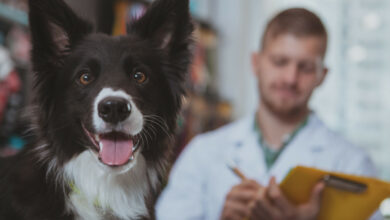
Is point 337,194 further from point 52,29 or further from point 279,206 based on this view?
point 52,29

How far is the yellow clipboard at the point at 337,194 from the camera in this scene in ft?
5.04

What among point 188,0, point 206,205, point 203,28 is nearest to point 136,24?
point 188,0

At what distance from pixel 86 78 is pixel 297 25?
1.14 metres

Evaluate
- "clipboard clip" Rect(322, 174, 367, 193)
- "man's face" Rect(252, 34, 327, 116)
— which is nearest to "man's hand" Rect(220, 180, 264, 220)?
"clipboard clip" Rect(322, 174, 367, 193)

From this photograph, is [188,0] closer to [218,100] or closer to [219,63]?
[218,100]

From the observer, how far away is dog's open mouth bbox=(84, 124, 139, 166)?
1.35 m

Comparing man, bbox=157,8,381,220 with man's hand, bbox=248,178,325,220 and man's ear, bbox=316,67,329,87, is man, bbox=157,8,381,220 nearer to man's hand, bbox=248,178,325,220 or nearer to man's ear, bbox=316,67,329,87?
man's ear, bbox=316,67,329,87

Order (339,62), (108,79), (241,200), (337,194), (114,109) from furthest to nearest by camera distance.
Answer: (339,62) → (241,200) → (337,194) → (108,79) → (114,109)

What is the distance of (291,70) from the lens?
2213mm

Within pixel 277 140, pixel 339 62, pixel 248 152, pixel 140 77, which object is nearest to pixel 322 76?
pixel 277 140

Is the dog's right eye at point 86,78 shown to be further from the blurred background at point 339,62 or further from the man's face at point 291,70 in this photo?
the blurred background at point 339,62

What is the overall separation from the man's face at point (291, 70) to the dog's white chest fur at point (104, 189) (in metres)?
0.94

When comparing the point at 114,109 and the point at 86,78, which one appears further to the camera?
the point at 86,78

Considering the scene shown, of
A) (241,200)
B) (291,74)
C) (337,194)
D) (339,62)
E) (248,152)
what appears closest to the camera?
(337,194)
